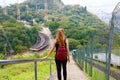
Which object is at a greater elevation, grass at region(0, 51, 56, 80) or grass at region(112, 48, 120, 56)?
grass at region(112, 48, 120, 56)

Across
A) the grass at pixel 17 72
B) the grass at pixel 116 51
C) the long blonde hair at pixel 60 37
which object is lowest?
the grass at pixel 17 72

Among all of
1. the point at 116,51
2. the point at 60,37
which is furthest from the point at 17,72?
the point at 116,51

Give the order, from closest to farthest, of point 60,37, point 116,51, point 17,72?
point 116,51 < point 60,37 < point 17,72

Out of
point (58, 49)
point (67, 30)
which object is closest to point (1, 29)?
point (67, 30)

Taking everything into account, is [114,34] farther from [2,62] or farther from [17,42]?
[17,42]

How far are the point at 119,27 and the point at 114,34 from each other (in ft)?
2.32

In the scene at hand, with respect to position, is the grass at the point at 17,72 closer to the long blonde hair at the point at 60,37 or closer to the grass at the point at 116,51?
the long blonde hair at the point at 60,37

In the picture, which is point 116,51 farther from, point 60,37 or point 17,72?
point 17,72

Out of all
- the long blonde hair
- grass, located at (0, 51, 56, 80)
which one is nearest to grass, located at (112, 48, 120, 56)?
the long blonde hair

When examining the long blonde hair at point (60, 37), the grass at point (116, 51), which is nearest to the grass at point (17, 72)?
the long blonde hair at point (60, 37)

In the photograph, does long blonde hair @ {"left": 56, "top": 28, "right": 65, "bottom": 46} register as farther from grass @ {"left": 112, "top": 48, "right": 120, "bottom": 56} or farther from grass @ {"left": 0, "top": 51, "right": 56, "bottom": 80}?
grass @ {"left": 112, "top": 48, "right": 120, "bottom": 56}

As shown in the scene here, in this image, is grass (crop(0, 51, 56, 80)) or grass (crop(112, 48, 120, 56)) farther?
grass (crop(0, 51, 56, 80))

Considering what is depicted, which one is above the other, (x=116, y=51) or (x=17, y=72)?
(x=116, y=51)

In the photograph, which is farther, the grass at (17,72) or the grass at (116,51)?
the grass at (17,72)
